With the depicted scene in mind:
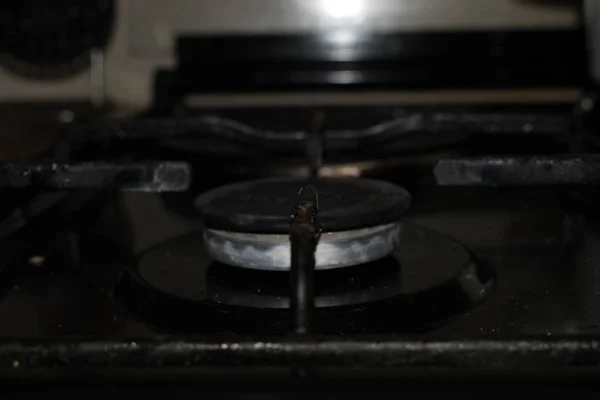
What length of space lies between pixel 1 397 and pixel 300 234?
138mm

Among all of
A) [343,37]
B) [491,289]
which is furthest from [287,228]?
[343,37]

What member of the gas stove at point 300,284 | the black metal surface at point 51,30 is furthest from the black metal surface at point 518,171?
the black metal surface at point 51,30

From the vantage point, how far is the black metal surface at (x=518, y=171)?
46cm

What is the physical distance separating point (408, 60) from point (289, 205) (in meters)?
0.49

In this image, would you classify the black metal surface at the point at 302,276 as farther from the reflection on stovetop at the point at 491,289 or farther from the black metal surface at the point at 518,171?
the black metal surface at the point at 518,171

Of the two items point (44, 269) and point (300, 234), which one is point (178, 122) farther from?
point (300, 234)

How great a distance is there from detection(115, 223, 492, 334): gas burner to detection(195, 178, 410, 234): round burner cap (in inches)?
1.2

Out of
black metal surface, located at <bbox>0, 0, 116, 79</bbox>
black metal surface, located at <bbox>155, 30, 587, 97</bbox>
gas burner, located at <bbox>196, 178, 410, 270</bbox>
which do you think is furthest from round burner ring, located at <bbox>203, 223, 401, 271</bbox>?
black metal surface, located at <bbox>0, 0, 116, 79</bbox>

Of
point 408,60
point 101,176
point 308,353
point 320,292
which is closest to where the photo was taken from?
point 308,353

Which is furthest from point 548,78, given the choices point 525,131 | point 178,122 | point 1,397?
point 1,397

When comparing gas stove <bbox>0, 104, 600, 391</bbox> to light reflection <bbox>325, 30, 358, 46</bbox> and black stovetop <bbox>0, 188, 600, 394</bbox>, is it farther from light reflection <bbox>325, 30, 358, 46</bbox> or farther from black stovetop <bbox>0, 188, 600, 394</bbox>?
light reflection <bbox>325, 30, 358, 46</bbox>

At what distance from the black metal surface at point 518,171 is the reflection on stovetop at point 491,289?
49 mm

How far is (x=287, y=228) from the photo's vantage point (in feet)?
1.24

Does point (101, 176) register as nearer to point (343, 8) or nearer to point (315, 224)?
point (315, 224)
